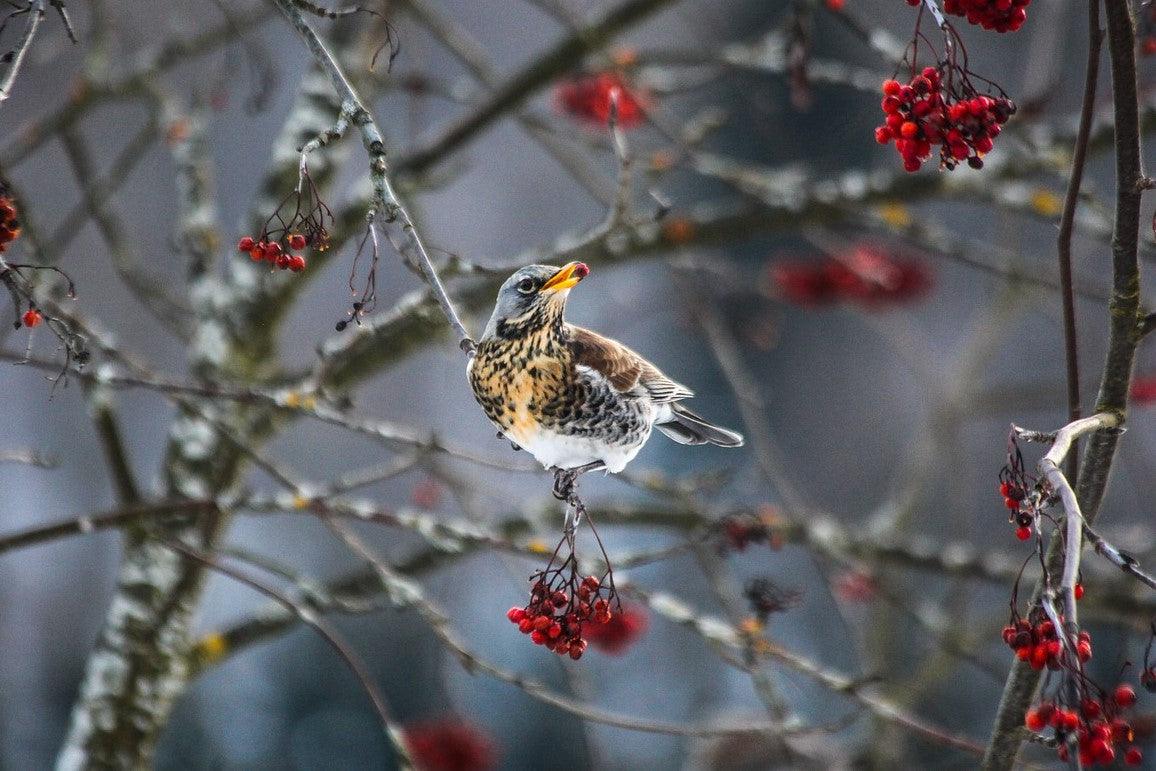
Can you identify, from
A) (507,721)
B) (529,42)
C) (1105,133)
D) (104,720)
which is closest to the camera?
(104,720)

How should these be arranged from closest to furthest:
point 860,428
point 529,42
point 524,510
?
point 524,510 < point 860,428 < point 529,42

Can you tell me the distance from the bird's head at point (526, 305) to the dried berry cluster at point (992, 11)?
82 cm

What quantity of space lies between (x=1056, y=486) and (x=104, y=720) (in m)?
2.89

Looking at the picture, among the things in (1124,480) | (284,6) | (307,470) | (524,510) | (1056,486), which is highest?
(307,470)

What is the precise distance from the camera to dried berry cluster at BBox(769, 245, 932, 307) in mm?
4531

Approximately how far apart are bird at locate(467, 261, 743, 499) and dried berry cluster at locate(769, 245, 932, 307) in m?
2.41

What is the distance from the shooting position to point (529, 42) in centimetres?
1249

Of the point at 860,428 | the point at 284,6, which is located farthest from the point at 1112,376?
the point at 860,428

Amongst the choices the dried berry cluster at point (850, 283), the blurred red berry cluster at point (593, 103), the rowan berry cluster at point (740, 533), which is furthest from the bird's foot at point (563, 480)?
the dried berry cluster at point (850, 283)

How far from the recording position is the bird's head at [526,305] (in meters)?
2.12

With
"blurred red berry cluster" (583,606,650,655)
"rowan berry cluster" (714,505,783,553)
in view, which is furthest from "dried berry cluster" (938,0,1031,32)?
"blurred red berry cluster" (583,606,650,655)

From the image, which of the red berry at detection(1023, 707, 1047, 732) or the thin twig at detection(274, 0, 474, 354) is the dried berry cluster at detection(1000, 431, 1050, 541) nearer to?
the red berry at detection(1023, 707, 1047, 732)

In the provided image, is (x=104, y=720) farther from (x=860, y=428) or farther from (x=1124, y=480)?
(x=860, y=428)

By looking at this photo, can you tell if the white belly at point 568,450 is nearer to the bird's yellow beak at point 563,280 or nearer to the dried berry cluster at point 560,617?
the bird's yellow beak at point 563,280
